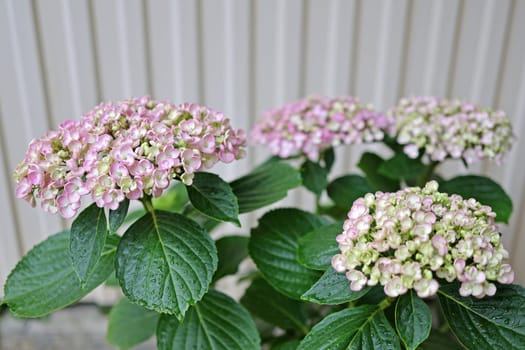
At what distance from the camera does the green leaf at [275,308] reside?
0.89m

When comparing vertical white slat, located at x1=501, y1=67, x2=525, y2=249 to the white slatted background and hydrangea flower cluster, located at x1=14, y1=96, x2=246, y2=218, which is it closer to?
the white slatted background

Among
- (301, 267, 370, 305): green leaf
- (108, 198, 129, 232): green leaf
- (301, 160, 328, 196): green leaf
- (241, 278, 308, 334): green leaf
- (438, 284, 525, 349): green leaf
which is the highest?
(108, 198, 129, 232): green leaf

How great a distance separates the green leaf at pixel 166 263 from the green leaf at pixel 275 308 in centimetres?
30

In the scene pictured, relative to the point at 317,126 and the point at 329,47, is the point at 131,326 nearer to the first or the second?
the point at 317,126

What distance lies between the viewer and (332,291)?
59 centimetres

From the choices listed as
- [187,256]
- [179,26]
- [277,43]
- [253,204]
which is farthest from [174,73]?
[187,256]

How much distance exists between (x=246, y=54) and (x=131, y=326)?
652mm

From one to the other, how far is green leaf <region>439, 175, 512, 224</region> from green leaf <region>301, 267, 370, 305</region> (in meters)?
0.39

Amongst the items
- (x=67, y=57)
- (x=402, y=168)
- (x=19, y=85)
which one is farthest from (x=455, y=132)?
(x=19, y=85)

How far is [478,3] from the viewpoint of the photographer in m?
1.14

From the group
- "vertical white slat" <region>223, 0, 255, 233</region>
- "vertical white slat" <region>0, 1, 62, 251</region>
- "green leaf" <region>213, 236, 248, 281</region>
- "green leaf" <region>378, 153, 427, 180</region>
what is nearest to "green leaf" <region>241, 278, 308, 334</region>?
"green leaf" <region>213, 236, 248, 281</region>

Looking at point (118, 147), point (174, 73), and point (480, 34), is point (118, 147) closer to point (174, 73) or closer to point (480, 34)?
point (174, 73)

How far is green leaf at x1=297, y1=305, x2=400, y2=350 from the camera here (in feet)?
1.89

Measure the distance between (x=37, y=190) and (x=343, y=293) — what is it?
1.27ft
